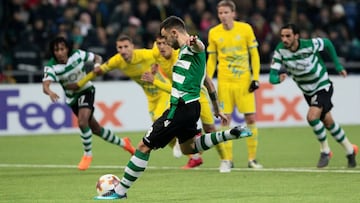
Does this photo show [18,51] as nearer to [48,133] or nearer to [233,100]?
[48,133]

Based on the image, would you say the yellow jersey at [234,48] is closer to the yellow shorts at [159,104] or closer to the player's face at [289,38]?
the player's face at [289,38]

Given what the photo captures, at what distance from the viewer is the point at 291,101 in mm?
23219

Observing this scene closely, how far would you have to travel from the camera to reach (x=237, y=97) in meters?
15.5

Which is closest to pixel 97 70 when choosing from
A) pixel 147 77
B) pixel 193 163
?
pixel 193 163

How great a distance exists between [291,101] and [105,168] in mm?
8366

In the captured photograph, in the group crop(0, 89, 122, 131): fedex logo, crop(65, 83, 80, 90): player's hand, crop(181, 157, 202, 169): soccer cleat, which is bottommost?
crop(0, 89, 122, 131): fedex logo

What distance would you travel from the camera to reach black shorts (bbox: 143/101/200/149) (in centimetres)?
1149

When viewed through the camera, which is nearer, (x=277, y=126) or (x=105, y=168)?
(x=105, y=168)

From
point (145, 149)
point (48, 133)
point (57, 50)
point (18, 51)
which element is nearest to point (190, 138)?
point (145, 149)

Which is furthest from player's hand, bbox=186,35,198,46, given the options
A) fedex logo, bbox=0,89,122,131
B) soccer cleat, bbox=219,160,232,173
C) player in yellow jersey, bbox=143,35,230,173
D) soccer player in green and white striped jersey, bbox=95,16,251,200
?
fedex logo, bbox=0,89,122,131

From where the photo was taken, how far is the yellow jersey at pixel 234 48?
1538 cm

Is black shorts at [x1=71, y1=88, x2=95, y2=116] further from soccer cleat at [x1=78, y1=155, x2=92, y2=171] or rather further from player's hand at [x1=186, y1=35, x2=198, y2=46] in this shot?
player's hand at [x1=186, y1=35, x2=198, y2=46]

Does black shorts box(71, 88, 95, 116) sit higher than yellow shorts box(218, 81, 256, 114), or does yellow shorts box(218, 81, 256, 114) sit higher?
yellow shorts box(218, 81, 256, 114)

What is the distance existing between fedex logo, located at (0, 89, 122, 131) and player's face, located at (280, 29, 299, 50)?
7964 mm
